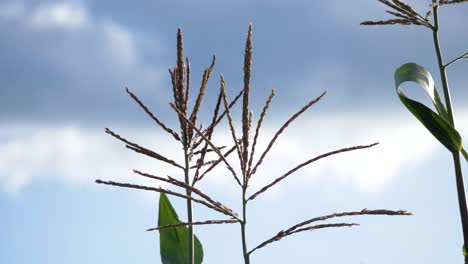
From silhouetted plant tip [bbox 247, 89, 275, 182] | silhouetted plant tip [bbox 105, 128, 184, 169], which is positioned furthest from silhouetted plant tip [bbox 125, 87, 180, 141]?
silhouetted plant tip [bbox 247, 89, 275, 182]

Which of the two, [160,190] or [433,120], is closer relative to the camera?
[160,190]

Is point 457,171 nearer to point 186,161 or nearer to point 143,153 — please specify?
point 186,161

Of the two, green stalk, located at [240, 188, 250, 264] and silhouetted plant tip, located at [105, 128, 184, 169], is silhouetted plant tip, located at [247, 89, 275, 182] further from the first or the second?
silhouetted plant tip, located at [105, 128, 184, 169]

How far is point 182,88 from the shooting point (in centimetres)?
239

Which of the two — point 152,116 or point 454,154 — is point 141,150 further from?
point 454,154

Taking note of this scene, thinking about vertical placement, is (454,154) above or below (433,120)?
below

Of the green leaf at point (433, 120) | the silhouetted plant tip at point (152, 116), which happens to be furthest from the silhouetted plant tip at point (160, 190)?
the green leaf at point (433, 120)

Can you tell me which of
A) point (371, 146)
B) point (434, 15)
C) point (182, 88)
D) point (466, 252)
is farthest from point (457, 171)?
point (182, 88)

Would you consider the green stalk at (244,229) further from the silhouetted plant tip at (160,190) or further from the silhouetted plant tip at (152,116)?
the silhouetted plant tip at (152,116)

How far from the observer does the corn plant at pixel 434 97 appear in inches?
99.6

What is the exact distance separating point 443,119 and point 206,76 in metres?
0.93

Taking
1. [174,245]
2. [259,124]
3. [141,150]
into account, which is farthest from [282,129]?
[174,245]

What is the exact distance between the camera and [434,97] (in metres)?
2.76

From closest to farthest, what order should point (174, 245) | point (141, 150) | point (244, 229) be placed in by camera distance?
point (244, 229) < point (141, 150) < point (174, 245)
